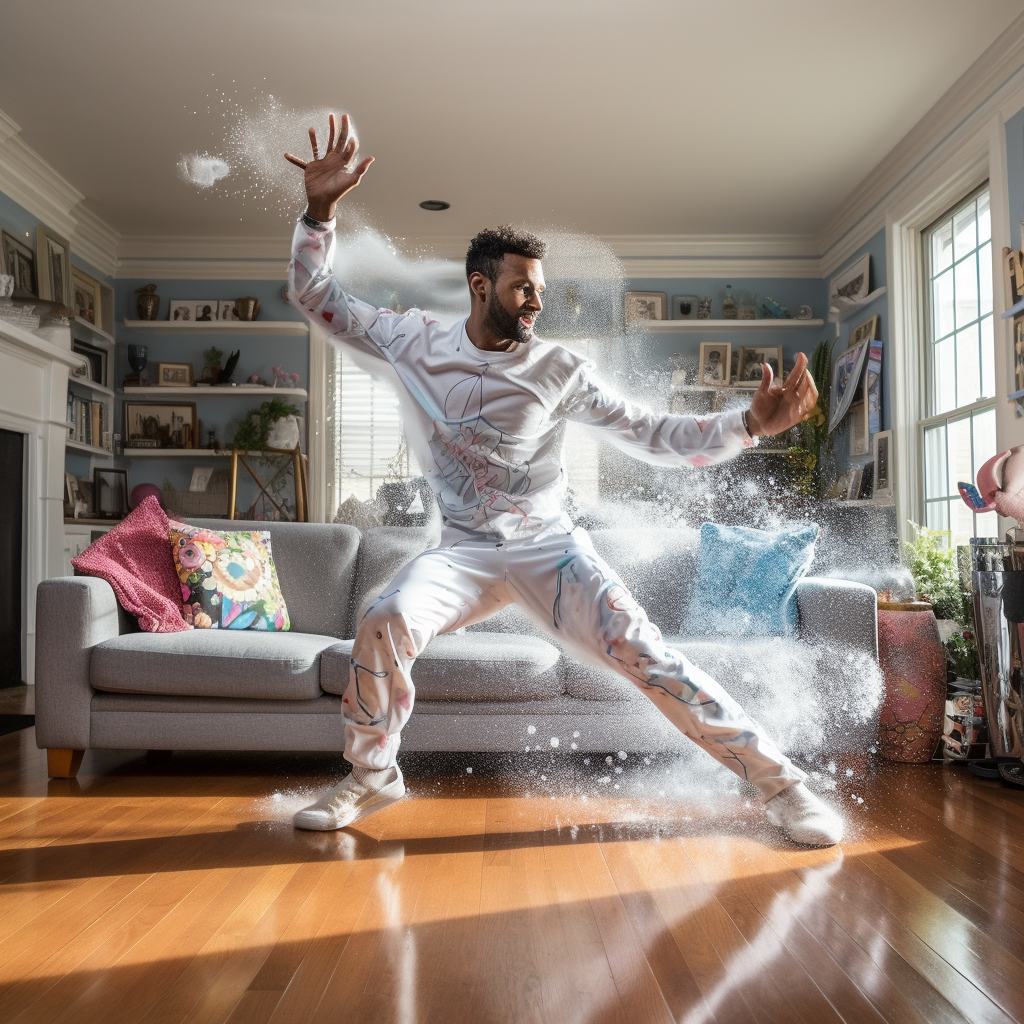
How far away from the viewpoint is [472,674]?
2670 mm

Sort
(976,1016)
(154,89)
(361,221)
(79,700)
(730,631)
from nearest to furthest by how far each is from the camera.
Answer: (976,1016)
(79,700)
(730,631)
(154,89)
(361,221)

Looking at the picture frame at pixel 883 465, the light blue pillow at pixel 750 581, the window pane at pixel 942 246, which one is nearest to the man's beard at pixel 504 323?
the light blue pillow at pixel 750 581

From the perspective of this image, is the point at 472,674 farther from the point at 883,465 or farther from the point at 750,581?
the point at 883,465

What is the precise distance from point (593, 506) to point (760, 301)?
1.80 metres

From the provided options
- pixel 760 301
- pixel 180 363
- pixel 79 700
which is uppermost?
pixel 760 301

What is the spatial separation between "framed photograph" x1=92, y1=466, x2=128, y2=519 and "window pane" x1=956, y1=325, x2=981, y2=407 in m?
5.09

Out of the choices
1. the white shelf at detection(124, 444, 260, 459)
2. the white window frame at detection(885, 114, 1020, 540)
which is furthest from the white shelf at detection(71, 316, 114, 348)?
the white window frame at detection(885, 114, 1020, 540)

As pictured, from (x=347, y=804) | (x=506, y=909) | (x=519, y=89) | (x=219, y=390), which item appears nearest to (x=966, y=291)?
(x=519, y=89)

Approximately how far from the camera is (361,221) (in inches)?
236

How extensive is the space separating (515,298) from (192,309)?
4.94m

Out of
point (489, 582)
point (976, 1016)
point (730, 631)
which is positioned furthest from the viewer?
point (730, 631)

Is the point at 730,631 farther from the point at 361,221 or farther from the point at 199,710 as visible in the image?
the point at 361,221

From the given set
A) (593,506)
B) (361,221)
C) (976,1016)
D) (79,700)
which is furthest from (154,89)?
(976,1016)

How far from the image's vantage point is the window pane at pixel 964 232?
449 centimetres
